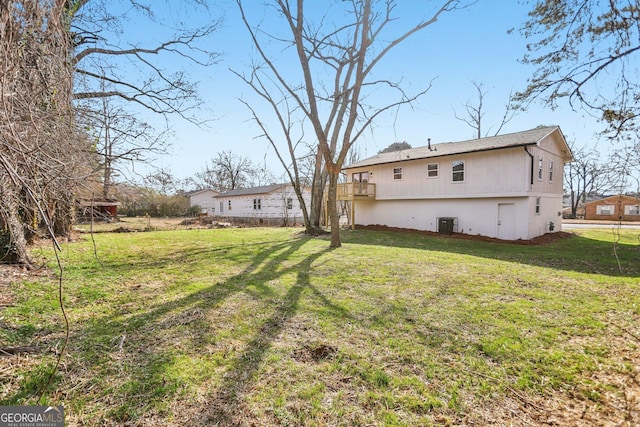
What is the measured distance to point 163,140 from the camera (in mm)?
5656

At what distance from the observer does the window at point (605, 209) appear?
114 feet

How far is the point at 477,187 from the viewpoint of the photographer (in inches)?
577

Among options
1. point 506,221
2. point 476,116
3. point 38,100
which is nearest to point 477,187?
point 506,221

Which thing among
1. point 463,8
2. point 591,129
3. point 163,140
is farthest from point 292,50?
point 591,129

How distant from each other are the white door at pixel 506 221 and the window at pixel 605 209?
105ft

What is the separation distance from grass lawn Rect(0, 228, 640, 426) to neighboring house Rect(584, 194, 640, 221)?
3745 cm

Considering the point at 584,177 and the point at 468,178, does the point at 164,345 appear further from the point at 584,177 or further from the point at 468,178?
the point at 584,177

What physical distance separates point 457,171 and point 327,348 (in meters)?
14.3

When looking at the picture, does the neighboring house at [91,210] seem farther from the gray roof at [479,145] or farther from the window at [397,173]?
the window at [397,173]

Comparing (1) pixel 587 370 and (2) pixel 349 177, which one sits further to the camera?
(2) pixel 349 177

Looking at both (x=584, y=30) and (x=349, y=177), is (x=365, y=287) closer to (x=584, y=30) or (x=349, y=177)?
(x=584, y=30)

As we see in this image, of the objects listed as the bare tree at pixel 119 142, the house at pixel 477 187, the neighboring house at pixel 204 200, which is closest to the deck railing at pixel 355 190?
the house at pixel 477 187

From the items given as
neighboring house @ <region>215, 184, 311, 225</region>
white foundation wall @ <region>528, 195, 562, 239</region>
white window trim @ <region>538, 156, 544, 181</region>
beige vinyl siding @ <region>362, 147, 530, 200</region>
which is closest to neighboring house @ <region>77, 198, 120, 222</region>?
beige vinyl siding @ <region>362, 147, 530, 200</region>

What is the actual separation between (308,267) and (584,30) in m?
7.25
